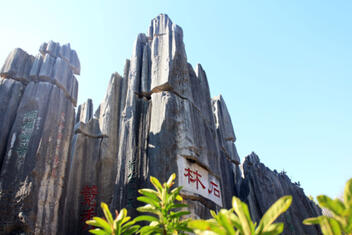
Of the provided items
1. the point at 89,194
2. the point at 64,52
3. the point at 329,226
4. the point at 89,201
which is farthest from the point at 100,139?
the point at 329,226

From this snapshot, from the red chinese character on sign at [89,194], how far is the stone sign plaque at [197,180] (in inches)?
73.4

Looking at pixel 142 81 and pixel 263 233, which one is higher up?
pixel 142 81

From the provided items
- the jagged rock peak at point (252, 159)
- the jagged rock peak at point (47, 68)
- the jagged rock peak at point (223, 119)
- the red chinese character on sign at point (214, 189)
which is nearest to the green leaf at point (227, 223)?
the red chinese character on sign at point (214, 189)

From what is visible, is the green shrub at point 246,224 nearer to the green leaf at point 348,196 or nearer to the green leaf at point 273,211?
the green leaf at point 273,211

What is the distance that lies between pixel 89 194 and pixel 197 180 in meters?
2.07

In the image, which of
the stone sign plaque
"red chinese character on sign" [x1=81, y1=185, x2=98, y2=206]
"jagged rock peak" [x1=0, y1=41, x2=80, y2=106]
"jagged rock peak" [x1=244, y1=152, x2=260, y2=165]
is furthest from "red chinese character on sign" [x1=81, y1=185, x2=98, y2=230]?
"jagged rock peak" [x1=244, y1=152, x2=260, y2=165]

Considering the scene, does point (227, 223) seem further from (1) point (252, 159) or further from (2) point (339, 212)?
(1) point (252, 159)

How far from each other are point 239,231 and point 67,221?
4.95 metres

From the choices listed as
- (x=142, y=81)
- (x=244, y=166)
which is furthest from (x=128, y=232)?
(x=244, y=166)

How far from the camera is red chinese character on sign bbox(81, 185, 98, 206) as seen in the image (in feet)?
18.5

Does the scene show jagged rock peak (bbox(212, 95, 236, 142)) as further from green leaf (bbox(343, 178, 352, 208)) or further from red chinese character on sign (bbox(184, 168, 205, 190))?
green leaf (bbox(343, 178, 352, 208))

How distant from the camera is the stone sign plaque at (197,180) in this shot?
15.7 ft

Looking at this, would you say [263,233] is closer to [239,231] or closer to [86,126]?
[239,231]

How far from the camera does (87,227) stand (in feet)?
17.7
